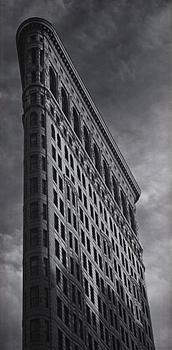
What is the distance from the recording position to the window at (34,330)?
7319cm

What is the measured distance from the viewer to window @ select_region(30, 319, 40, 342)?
73188mm

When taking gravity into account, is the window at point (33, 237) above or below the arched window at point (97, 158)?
below

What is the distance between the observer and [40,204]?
283 ft

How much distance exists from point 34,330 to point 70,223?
23906mm

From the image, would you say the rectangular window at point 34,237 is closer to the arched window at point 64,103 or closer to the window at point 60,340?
the window at point 60,340

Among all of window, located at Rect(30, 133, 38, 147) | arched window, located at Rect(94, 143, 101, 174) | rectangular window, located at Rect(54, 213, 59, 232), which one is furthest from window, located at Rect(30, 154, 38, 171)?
arched window, located at Rect(94, 143, 101, 174)

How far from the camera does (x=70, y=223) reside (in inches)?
3720

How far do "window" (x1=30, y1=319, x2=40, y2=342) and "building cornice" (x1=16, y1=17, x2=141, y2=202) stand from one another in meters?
59.2

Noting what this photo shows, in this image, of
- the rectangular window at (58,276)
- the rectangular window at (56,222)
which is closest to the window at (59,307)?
the rectangular window at (58,276)

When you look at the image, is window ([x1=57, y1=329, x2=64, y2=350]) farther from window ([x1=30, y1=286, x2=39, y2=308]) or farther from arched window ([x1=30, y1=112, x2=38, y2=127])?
arched window ([x1=30, y1=112, x2=38, y2=127])

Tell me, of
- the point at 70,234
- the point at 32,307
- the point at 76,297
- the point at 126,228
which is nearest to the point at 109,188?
the point at 126,228

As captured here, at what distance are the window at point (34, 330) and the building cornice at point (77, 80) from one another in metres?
59.2

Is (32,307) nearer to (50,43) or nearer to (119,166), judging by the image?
(50,43)

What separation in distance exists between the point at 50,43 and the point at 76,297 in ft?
171
